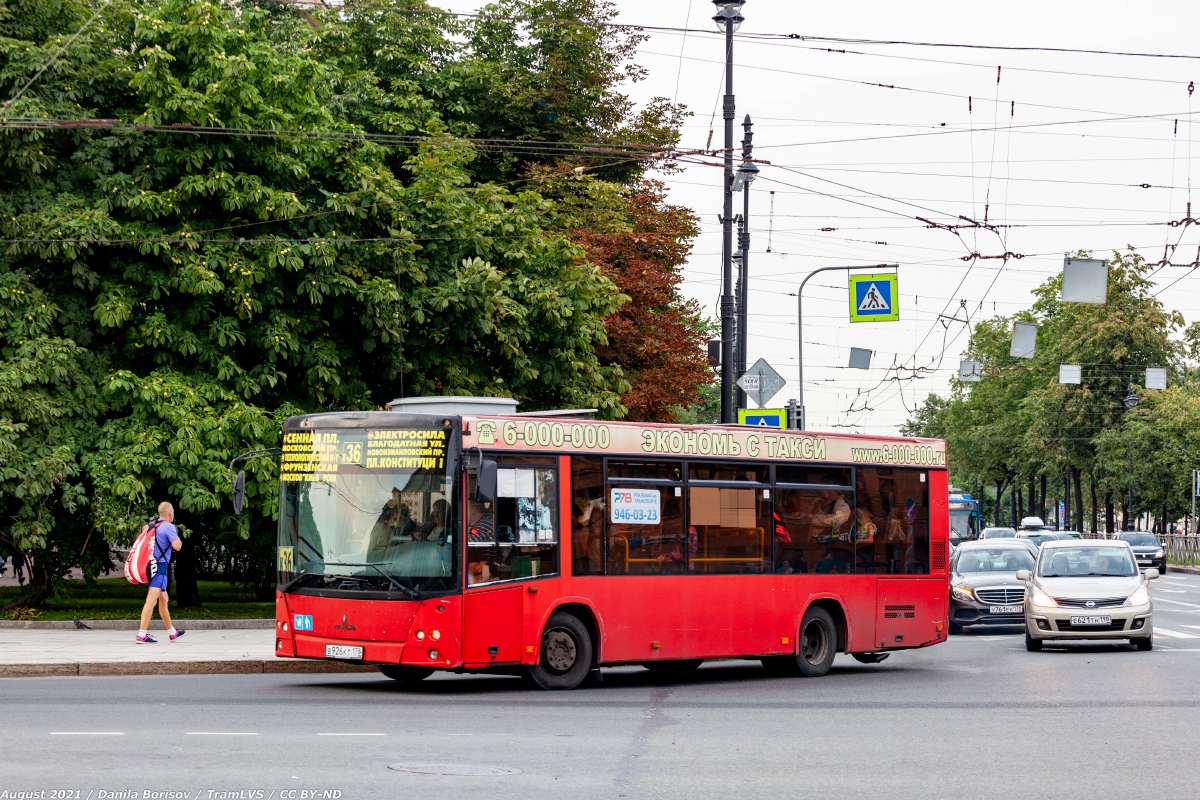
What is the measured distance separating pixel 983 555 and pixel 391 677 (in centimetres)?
Result: 1381

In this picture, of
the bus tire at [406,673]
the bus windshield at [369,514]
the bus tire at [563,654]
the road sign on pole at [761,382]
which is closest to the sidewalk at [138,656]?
the bus tire at [406,673]

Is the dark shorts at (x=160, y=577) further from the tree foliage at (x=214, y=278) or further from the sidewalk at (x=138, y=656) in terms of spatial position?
the tree foliage at (x=214, y=278)

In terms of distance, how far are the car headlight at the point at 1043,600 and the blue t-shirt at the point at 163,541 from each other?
39.6 ft

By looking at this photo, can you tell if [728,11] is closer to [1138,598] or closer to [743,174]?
[743,174]

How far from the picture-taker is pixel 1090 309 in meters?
82.0

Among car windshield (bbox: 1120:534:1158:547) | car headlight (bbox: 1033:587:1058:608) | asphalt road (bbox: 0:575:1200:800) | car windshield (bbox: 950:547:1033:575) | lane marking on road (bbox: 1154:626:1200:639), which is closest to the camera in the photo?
asphalt road (bbox: 0:575:1200:800)

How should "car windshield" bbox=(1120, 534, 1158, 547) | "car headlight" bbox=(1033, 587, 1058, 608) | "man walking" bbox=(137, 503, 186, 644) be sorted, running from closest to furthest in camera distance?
1. "man walking" bbox=(137, 503, 186, 644)
2. "car headlight" bbox=(1033, 587, 1058, 608)
3. "car windshield" bbox=(1120, 534, 1158, 547)

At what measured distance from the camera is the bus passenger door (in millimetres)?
15070

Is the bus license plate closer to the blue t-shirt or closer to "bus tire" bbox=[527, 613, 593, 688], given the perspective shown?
"bus tire" bbox=[527, 613, 593, 688]

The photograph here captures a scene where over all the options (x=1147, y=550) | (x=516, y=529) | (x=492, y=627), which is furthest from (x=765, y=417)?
(x=1147, y=550)

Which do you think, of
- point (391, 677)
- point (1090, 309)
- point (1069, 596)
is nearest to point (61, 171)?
point (391, 677)

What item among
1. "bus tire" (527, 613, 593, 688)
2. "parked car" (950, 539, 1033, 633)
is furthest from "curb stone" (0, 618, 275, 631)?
"parked car" (950, 539, 1033, 633)

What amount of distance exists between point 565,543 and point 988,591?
518 inches

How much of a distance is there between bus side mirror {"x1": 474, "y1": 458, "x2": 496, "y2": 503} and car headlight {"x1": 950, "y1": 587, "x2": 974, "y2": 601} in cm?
1372
